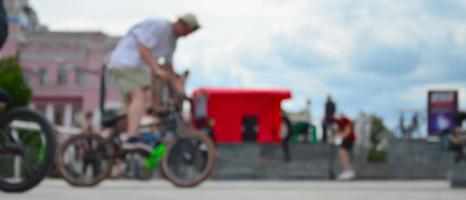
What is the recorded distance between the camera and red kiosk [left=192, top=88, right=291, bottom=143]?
1000 inches

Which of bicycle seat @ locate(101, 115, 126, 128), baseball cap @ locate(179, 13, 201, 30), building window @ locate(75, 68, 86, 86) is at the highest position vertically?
baseball cap @ locate(179, 13, 201, 30)

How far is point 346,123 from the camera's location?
699 inches

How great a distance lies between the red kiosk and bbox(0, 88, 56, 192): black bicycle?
740 inches

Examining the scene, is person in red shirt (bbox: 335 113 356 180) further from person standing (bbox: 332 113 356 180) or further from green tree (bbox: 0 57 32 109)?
green tree (bbox: 0 57 32 109)

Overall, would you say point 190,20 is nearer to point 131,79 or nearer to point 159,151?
point 131,79

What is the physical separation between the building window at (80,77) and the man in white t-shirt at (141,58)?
67493mm

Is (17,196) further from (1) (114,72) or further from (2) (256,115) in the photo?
(2) (256,115)

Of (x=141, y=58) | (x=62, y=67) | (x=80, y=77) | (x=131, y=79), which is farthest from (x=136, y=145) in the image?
(x=62, y=67)

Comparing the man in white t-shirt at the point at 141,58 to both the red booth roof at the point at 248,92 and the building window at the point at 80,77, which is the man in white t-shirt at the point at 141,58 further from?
the building window at the point at 80,77

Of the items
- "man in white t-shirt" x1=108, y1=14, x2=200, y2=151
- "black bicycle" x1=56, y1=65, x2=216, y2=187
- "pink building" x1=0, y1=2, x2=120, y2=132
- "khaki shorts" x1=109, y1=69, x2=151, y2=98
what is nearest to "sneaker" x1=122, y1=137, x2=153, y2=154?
"black bicycle" x1=56, y1=65, x2=216, y2=187

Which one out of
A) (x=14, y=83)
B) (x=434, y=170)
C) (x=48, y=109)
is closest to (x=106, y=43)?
(x=48, y=109)

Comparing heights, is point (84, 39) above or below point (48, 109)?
above

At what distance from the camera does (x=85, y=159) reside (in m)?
9.16

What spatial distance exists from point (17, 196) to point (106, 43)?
2804 inches
